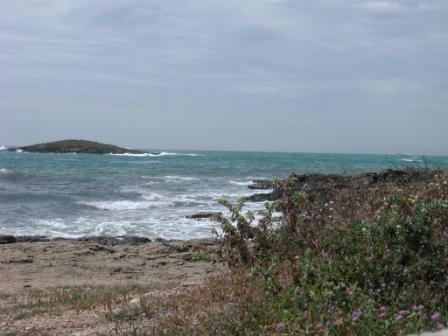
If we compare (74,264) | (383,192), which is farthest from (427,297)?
(74,264)

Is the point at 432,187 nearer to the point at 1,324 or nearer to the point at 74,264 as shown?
the point at 1,324

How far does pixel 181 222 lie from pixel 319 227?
12.1 metres

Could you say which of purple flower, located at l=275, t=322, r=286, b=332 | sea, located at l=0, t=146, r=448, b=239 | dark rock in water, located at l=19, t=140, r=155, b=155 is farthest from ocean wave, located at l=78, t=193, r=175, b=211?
dark rock in water, located at l=19, t=140, r=155, b=155

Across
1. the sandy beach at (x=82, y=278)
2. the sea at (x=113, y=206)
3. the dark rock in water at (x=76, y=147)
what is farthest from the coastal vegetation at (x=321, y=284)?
the dark rock in water at (x=76, y=147)

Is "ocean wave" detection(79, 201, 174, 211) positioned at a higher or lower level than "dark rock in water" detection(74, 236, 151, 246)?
higher

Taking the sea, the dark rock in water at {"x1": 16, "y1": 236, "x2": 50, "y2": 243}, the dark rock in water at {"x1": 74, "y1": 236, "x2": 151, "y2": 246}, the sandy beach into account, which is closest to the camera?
the sandy beach

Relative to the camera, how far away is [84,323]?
5398 millimetres

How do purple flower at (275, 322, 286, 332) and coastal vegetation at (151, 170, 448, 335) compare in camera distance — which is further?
coastal vegetation at (151, 170, 448, 335)

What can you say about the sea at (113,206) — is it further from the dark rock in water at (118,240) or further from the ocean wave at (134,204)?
the dark rock in water at (118,240)

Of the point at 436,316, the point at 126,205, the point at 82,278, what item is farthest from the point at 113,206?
the point at 436,316

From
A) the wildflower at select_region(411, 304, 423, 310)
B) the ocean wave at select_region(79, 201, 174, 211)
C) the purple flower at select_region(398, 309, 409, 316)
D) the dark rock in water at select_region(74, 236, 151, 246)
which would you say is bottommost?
the dark rock in water at select_region(74, 236, 151, 246)

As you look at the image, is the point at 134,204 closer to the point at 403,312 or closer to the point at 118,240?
the point at 118,240

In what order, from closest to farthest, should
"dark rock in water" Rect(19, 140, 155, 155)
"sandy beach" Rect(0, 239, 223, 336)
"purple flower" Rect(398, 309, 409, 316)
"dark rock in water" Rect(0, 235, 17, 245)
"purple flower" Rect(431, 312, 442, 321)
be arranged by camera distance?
1. "purple flower" Rect(431, 312, 442, 321)
2. "purple flower" Rect(398, 309, 409, 316)
3. "sandy beach" Rect(0, 239, 223, 336)
4. "dark rock in water" Rect(0, 235, 17, 245)
5. "dark rock in water" Rect(19, 140, 155, 155)

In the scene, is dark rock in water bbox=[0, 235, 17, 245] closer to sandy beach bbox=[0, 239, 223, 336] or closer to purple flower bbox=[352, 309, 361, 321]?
sandy beach bbox=[0, 239, 223, 336]
